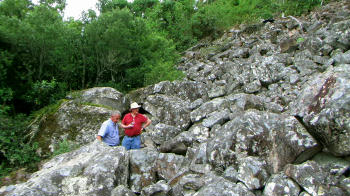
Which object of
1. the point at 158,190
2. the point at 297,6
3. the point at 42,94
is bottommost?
the point at 158,190

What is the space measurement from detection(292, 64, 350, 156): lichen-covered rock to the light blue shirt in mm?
4561

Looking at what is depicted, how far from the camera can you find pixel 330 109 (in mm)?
4738

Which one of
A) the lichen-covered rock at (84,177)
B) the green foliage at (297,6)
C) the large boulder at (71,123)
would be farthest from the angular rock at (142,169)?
the green foliage at (297,6)

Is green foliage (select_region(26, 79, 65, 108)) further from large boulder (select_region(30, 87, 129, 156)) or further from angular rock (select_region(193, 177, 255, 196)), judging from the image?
angular rock (select_region(193, 177, 255, 196))

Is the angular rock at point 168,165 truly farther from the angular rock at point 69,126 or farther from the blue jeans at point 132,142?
the angular rock at point 69,126

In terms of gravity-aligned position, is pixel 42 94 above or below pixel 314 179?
above

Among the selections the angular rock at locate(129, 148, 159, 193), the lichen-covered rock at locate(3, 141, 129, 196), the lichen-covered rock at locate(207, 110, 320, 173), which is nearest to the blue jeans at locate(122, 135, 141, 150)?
the angular rock at locate(129, 148, 159, 193)

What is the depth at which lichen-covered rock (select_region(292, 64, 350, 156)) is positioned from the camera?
456 centimetres

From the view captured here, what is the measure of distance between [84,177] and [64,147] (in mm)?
3991

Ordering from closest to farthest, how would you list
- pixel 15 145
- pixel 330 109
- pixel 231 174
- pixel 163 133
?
1. pixel 330 109
2. pixel 231 174
3. pixel 163 133
4. pixel 15 145

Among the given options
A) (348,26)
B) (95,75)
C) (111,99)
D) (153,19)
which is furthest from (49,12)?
(153,19)

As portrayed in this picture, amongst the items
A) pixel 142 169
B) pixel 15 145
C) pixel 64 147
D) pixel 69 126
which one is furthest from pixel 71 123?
pixel 142 169

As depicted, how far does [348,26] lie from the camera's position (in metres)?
11.9

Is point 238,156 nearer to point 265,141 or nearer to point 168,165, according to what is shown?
point 265,141
